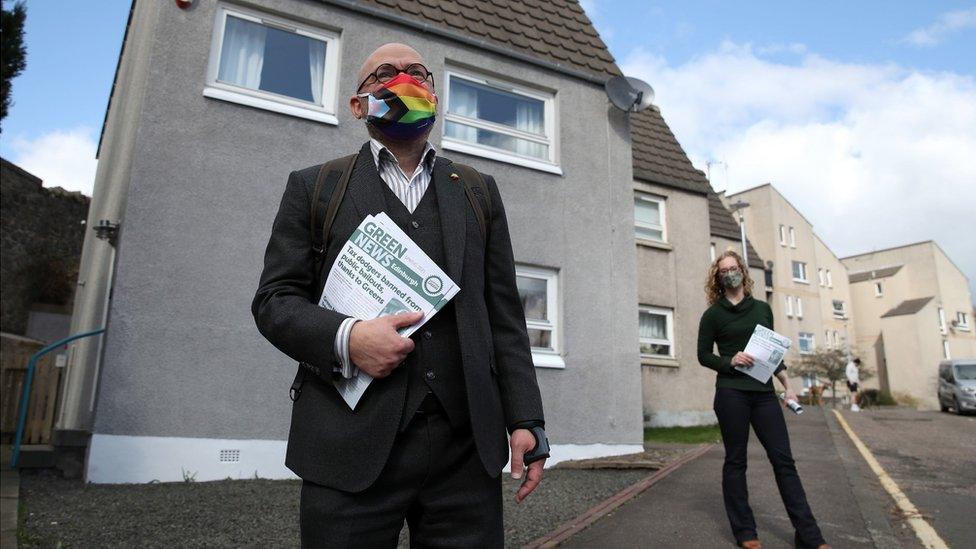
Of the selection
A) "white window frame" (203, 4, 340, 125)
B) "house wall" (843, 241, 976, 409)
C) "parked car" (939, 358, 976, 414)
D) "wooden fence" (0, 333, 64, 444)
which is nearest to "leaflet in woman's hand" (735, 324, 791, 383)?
"white window frame" (203, 4, 340, 125)

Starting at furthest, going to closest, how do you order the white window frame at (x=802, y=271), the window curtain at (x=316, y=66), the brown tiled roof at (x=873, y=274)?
the brown tiled roof at (x=873, y=274) → the white window frame at (x=802, y=271) → the window curtain at (x=316, y=66)

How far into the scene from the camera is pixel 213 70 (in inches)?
305

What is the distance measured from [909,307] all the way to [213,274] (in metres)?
52.9

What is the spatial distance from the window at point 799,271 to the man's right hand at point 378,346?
4488 cm

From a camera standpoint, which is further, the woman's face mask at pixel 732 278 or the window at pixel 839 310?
the window at pixel 839 310

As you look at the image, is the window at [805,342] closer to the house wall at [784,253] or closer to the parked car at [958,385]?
the house wall at [784,253]

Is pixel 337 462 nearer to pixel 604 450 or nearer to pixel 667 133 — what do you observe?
pixel 604 450

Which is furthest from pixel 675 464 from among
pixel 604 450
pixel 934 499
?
pixel 934 499

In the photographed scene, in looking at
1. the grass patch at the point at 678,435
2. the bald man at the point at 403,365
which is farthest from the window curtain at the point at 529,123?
the bald man at the point at 403,365

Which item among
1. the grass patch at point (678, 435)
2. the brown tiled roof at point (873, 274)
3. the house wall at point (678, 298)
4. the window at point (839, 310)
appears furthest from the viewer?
the brown tiled roof at point (873, 274)

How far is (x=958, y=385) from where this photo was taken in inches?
946

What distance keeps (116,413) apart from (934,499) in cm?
817

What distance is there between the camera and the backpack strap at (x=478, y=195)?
2.04 metres

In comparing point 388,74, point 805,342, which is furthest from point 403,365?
point 805,342
